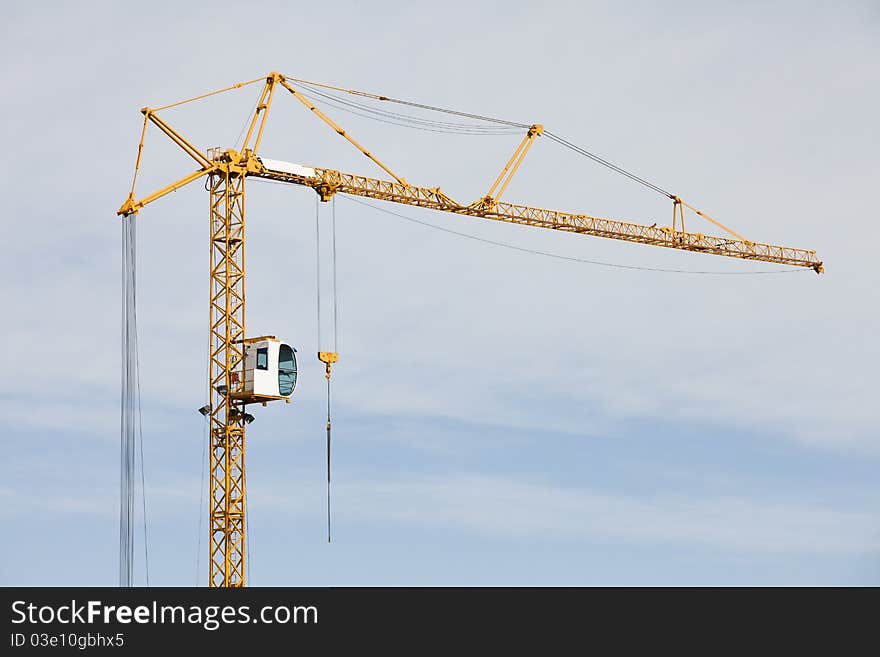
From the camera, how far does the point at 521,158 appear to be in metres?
134

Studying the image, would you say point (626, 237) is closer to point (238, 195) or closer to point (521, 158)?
point (521, 158)

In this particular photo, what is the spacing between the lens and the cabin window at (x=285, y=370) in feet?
350

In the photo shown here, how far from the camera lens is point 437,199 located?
423 feet

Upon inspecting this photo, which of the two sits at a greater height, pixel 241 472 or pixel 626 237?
pixel 626 237

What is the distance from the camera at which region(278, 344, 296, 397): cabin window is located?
107m

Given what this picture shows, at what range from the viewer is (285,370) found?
10688cm

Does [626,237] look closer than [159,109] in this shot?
No
